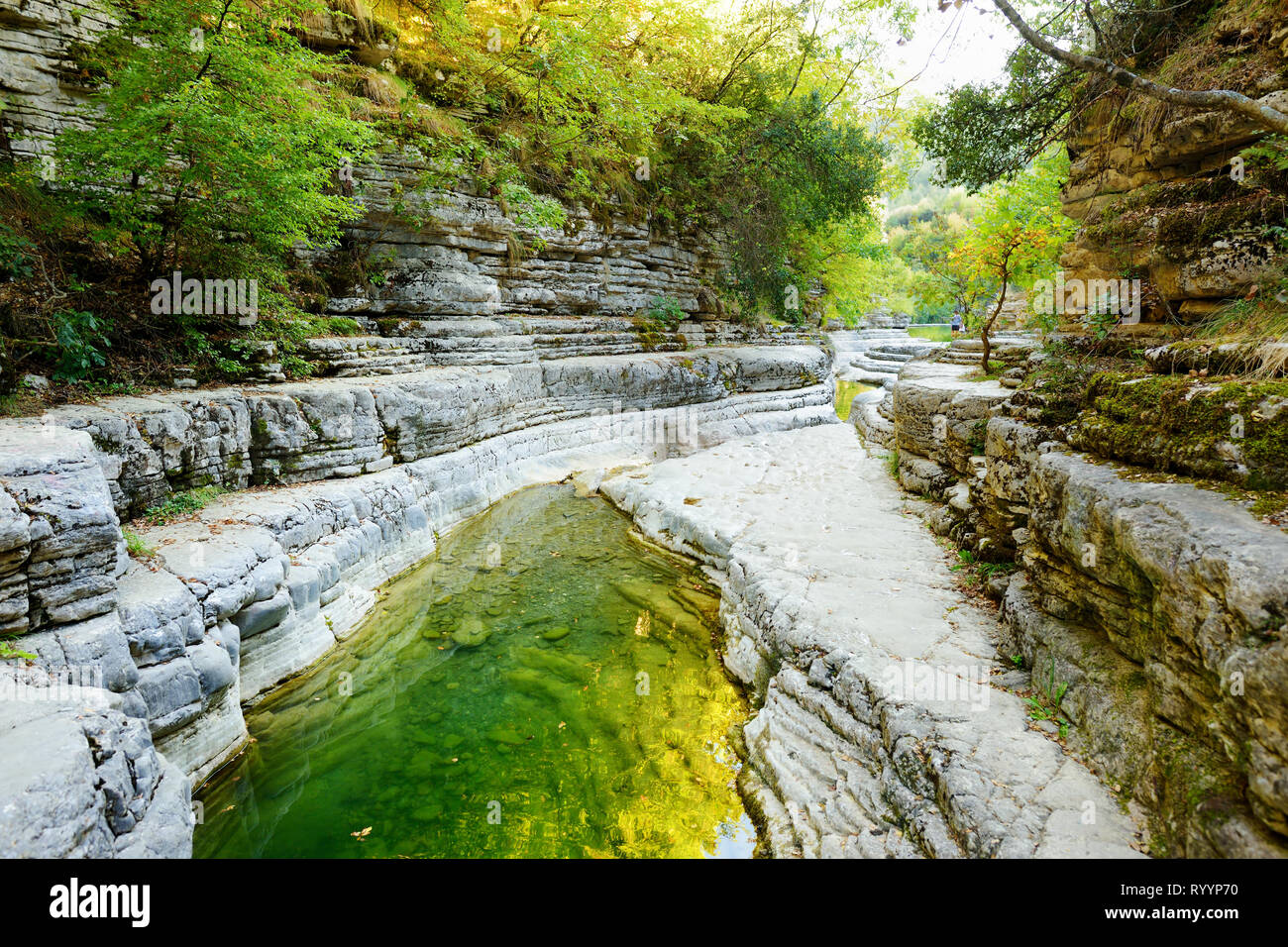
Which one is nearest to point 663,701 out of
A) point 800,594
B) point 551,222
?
point 800,594

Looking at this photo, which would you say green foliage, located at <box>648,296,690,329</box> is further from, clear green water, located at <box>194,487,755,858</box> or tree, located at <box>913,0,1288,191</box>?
clear green water, located at <box>194,487,755,858</box>

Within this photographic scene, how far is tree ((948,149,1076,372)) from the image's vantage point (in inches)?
Answer: 285

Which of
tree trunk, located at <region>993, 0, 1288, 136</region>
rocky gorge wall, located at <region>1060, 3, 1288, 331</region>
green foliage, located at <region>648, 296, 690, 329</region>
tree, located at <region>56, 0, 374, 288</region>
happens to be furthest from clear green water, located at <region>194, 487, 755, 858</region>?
green foliage, located at <region>648, 296, 690, 329</region>

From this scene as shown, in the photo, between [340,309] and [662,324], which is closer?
[340,309]

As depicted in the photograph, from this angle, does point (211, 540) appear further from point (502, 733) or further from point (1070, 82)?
point (1070, 82)

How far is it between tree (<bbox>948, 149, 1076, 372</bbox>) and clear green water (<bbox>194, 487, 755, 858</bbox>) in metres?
6.16

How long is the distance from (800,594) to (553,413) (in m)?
7.40

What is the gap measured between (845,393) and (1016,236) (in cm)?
1319

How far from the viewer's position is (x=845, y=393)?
2031cm

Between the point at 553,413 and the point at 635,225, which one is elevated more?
the point at 635,225

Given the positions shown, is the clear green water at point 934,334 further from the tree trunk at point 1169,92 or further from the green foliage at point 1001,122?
the tree trunk at point 1169,92

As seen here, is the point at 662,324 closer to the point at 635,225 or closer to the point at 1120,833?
the point at 635,225

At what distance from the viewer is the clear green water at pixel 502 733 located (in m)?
4.00
